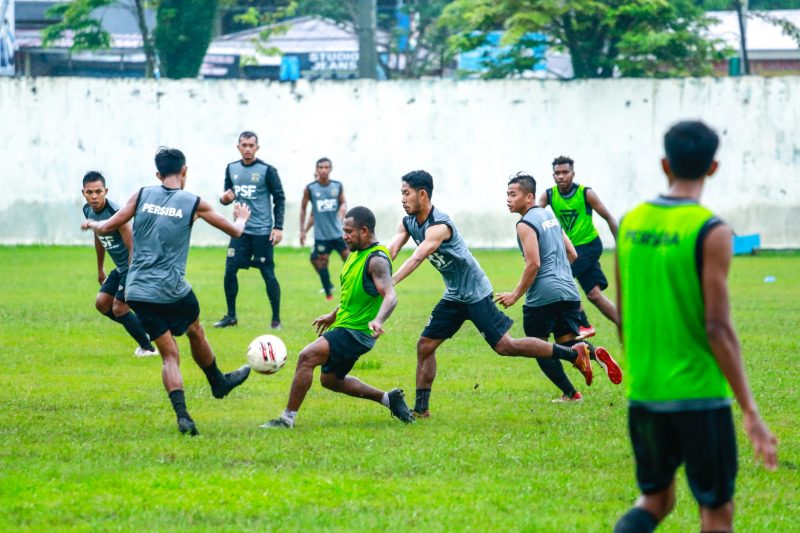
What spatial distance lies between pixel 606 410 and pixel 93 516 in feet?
14.5

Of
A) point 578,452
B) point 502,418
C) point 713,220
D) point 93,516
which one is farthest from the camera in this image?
point 502,418

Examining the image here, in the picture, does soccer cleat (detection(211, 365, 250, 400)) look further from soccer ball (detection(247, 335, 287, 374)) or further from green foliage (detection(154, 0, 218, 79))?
green foliage (detection(154, 0, 218, 79))

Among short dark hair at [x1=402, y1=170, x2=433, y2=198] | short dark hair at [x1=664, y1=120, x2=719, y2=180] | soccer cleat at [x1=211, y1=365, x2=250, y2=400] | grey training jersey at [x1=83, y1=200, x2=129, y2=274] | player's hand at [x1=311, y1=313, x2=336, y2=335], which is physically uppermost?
short dark hair at [x1=664, y1=120, x2=719, y2=180]

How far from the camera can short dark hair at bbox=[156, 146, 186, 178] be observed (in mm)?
8508

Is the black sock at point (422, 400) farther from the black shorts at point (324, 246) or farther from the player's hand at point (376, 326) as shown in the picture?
the black shorts at point (324, 246)

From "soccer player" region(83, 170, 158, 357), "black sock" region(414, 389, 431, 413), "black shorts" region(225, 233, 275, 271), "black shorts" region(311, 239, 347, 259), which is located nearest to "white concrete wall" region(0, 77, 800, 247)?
"black shorts" region(311, 239, 347, 259)

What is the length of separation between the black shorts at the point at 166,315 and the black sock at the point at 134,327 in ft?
10.0

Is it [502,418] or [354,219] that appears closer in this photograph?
[354,219]

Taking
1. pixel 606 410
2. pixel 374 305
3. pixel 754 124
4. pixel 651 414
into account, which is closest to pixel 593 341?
pixel 606 410

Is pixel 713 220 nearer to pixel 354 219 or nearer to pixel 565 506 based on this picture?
pixel 565 506

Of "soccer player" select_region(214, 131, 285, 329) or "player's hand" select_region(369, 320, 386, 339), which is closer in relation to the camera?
"player's hand" select_region(369, 320, 386, 339)

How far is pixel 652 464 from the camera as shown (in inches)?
189

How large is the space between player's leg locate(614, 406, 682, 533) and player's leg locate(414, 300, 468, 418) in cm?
449

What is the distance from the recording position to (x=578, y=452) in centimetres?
799
